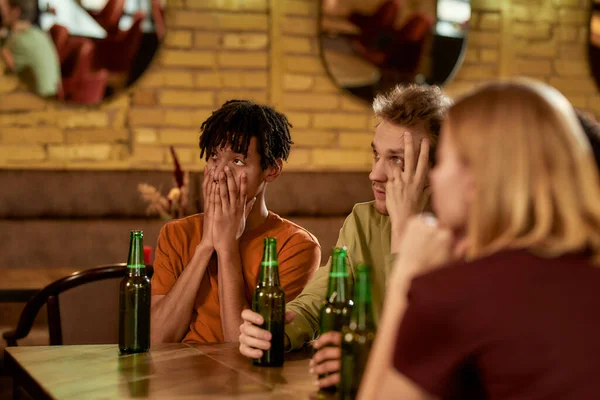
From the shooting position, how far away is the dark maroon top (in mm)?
894

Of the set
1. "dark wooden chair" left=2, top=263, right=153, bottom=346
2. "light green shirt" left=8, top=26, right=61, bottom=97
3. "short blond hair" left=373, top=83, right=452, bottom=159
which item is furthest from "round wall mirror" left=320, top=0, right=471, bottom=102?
"short blond hair" left=373, top=83, right=452, bottom=159

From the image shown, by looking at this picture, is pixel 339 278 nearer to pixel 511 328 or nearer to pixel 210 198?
pixel 511 328

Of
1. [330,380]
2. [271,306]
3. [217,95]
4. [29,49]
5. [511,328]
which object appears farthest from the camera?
[217,95]

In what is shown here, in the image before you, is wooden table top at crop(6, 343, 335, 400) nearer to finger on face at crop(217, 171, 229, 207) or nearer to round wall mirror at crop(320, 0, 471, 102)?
finger on face at crop(217, 171, 229, 207)

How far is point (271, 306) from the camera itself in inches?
65.7

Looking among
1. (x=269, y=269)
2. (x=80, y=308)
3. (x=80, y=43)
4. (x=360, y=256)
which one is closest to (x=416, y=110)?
(x=360, y=256)

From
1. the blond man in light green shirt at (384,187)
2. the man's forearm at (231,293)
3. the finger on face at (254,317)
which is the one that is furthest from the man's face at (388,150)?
the finger on face at (254,317)

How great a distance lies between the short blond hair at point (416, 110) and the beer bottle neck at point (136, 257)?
2.34 ft

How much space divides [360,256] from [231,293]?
346mm

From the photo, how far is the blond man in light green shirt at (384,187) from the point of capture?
1837 mm

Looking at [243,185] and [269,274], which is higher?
[243,185]

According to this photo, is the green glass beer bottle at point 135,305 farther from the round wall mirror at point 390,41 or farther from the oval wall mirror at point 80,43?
the round wall mirror at point 390,41

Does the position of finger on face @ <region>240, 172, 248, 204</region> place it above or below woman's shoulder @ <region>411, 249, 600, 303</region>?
below

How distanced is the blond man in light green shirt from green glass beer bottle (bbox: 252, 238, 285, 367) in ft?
0.42
